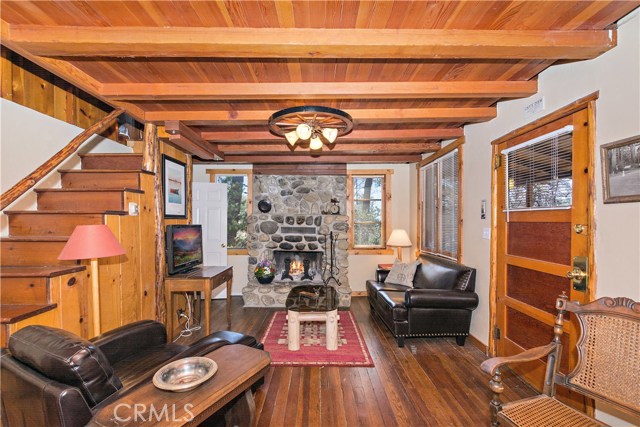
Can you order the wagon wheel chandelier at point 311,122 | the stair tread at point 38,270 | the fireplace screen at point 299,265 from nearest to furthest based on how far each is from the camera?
the stair tread at point 38,270, the wagon wheel chandelier at point 311,122, the fireplace screen at point 299,265

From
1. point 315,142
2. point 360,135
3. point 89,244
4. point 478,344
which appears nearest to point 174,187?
point 89,244

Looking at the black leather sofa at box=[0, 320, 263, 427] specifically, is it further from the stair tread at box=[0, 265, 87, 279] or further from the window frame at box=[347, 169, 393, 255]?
the window frame at box=[347, 169, 393, 255]

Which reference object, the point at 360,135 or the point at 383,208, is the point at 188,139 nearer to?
the point at 360,135

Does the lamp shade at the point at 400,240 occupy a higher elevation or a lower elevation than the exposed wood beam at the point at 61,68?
lower

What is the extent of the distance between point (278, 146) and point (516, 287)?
326cm

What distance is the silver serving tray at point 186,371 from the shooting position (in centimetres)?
143

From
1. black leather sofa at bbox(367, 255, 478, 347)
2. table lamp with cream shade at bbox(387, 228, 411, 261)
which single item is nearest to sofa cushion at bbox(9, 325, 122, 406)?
black leather sofa at bbox(367, 255, 478, 347)

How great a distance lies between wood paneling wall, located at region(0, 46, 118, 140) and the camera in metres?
2.55

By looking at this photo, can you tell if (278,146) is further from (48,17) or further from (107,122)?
(48,17)

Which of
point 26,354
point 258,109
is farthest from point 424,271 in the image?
point 26,354

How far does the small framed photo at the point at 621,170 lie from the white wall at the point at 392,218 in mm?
3464

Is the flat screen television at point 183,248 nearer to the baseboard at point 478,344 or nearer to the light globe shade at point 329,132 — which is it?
the light globe shade at point 329,132

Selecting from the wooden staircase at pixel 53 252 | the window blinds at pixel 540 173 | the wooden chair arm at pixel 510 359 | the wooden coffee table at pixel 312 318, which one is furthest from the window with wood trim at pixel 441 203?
the wooden staircase at pixel 53 252

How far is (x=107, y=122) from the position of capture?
2732 mm
